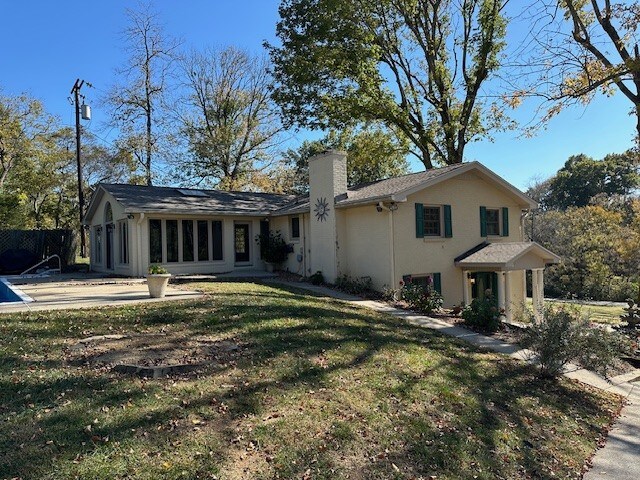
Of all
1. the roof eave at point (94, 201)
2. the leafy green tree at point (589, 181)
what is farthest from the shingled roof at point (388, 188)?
the leafy green tree at point (589, 181)

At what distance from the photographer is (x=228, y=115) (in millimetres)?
31750

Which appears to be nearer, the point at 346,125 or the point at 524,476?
the point at 524,476

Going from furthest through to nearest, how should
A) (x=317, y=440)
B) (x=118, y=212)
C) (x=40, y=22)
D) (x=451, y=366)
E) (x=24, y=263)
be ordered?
1. (x=24, y=263)
2. (x=118, y=212)
3. (x=40, y=22)
4. (x=451, y=366)
5. (x=317, y=440)

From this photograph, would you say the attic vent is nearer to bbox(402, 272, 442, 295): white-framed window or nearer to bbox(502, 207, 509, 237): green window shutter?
bbox(402, 272, 442, 295): white-framed window

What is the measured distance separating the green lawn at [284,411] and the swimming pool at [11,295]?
2.63 meters

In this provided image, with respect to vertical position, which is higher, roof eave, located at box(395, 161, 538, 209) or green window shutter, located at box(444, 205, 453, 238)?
roof eave, located at box(395, 161, 538, 209)

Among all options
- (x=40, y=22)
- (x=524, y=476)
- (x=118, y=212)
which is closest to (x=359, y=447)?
(x=524, y=476)

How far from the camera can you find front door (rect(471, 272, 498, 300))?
1580 centimetres

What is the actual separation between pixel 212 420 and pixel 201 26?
19.5 m

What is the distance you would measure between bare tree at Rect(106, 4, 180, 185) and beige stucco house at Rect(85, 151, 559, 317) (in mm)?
11107

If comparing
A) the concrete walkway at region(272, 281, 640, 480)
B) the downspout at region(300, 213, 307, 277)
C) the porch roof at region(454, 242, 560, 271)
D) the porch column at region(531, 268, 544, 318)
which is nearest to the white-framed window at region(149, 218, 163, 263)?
the downspout at region(300, 213, 307, 277)

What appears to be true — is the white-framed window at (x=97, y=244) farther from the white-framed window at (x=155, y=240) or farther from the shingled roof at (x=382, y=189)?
the shingled roof at (x=382, y=189)

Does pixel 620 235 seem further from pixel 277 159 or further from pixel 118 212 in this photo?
pixel 118 212

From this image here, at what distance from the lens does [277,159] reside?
32625 mm
